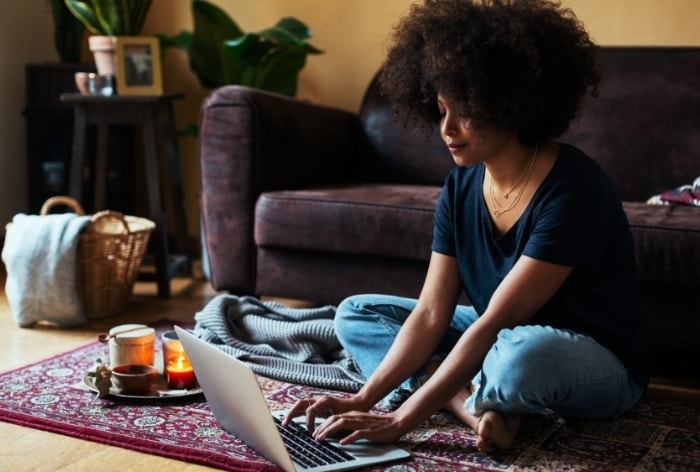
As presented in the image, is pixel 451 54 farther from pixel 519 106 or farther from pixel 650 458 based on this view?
pixel 650 458

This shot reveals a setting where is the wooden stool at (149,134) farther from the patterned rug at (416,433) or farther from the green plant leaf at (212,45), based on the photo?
the patterned rug at (416,433)

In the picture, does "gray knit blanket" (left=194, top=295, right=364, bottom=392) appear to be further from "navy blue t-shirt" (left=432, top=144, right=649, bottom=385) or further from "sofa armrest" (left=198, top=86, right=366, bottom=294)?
"navy blue t-shirt" (left=432, top=144, right=649, bottom=385)

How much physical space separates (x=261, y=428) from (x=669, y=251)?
43.8 inches

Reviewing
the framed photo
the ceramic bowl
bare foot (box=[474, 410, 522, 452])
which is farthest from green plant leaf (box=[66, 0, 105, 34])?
bare foot (box=[474, 410, 522, 452])

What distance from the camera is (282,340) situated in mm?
2379

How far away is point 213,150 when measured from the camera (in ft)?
9.36

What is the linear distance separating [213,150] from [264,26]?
107 cm

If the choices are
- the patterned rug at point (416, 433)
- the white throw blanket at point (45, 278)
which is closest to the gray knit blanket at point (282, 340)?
the patterned rug at point (416, 433)

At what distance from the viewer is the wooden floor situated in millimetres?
1684

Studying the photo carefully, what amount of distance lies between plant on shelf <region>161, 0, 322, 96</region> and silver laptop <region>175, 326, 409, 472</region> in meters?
1.87

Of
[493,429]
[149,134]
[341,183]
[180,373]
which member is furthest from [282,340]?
[149,134]

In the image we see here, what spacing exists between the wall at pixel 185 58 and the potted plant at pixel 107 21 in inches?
17.6

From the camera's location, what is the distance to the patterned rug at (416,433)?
170 centimetres

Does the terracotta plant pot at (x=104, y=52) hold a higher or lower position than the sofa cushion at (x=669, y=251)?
higher
